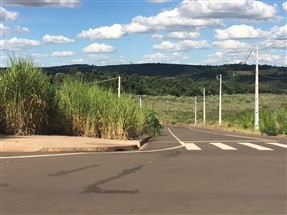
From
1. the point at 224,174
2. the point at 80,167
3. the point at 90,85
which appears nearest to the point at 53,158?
the point at 80,167

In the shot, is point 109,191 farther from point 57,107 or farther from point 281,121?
point 281,121

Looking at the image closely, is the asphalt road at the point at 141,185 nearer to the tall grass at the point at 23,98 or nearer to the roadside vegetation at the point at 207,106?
the tall grass at the point at 23,98

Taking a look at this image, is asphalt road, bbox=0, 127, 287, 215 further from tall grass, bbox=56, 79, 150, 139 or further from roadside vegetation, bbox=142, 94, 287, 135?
roadside vegetation, bbox=142, 94, 287, 135

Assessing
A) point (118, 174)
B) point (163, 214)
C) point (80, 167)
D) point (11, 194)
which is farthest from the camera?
point (80, 167)

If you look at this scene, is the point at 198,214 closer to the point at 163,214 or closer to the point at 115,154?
the point at 163,214

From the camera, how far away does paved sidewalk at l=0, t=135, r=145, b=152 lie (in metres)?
14.9

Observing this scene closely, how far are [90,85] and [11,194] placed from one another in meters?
13.9

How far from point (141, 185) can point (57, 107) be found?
1050cm

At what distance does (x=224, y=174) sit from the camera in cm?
1112

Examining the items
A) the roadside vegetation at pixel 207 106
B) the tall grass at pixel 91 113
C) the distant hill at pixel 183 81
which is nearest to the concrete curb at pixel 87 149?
the tall grass at pixel 91 113

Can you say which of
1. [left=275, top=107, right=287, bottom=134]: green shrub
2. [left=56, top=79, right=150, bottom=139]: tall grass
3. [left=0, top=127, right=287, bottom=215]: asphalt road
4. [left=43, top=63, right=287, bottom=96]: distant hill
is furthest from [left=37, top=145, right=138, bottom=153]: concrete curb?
[left=43, top=63, right=287, bottom=96]: distant hill

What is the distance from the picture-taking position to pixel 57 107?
1945 centimetres

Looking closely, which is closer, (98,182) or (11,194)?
(11,194)

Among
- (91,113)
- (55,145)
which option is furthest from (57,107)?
(55,145)
